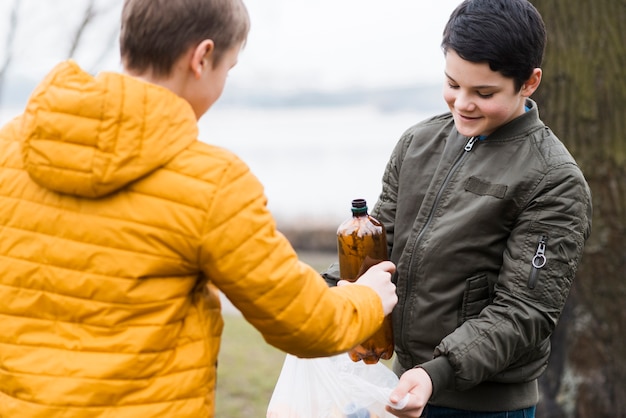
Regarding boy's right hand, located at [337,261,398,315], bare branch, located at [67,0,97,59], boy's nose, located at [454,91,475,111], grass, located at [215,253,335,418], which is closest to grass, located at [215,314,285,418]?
grass, located at [215,253,335,418]

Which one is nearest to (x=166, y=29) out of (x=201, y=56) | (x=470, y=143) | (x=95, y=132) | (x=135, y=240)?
(x=201, y=56)

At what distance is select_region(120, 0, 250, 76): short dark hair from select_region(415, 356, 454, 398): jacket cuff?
984mm

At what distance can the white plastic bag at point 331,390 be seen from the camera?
244cm

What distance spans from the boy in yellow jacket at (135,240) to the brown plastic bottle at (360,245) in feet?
1.51

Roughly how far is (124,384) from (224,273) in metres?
0.33

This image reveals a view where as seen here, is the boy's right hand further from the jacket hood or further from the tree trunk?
the tree trunk

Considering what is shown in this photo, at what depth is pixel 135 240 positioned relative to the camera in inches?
69.4

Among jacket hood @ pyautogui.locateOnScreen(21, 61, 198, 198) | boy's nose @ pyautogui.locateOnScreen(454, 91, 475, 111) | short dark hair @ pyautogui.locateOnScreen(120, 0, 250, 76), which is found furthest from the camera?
boy's nose @ pyautogui.locateOnScreen(454, 91, 475, 111)

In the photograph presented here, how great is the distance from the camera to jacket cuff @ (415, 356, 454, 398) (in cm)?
218

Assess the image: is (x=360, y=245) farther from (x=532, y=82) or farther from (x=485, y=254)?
(x=532, y=82)

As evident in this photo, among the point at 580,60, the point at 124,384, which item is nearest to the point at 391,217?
the point at 124,384

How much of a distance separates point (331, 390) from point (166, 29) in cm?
120

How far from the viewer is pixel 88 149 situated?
170cm

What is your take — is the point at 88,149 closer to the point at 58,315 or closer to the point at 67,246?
the point at 67,246
